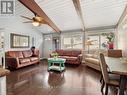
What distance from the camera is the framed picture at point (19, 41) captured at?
657 cm

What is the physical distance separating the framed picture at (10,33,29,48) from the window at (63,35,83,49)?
2699 mm

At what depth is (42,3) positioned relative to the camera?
457 cm

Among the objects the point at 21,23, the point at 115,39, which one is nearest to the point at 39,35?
the point at 21,23

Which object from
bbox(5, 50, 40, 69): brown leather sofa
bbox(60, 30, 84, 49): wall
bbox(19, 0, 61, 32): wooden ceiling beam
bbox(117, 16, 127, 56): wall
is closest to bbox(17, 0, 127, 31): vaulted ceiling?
bbox(19, 0, 61, 32): wooden ceiling beam

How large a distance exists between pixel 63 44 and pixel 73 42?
827mm

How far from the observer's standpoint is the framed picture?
6.57 metres

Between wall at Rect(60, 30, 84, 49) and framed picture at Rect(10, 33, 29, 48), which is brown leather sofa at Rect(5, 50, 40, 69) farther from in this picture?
wall at Rect(60, 30, 84, 49)

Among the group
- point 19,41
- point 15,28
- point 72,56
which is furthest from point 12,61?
point 72,56

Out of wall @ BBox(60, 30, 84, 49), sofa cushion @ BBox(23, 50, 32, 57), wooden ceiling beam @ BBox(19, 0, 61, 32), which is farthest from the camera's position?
wall @ BBox(60, 30, 84, 49)

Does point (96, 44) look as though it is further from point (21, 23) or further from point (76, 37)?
point (21, 23)

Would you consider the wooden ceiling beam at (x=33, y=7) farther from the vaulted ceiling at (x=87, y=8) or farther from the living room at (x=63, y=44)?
the vaulted ceiling at (x=87, y=8)

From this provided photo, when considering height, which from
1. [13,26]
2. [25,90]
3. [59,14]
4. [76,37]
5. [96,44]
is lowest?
[25,90]

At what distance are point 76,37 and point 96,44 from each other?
1493 mm

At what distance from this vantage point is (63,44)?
8641 mm
